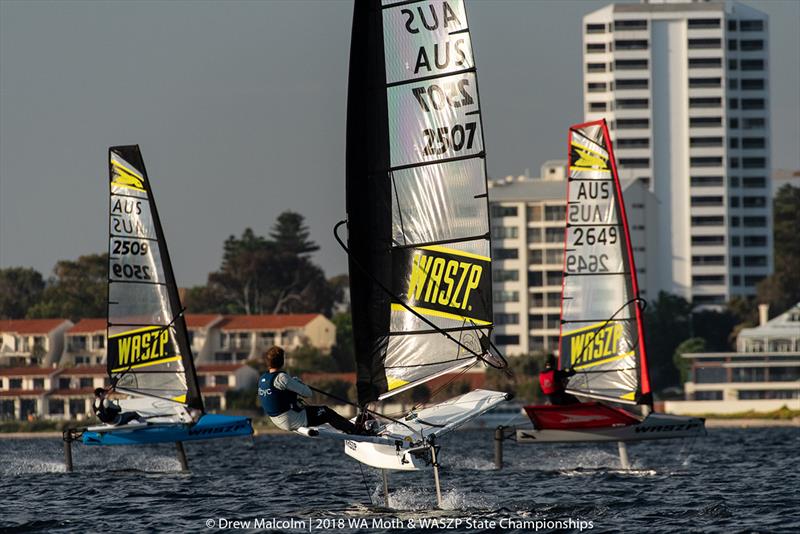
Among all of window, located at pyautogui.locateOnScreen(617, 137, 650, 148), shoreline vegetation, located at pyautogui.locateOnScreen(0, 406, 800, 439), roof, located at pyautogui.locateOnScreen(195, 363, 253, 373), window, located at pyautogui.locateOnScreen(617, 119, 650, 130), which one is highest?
window, located at pyautogui.locateOnScreen(617, 119, 650, 130)

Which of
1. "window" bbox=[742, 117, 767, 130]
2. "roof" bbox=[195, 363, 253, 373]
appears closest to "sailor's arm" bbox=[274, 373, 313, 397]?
"roof" bbox=[195, 363, 253, 373]

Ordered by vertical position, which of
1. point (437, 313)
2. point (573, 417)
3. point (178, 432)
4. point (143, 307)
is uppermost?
point (143, 307)

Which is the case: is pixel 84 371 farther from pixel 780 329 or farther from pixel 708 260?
pixel 708 260

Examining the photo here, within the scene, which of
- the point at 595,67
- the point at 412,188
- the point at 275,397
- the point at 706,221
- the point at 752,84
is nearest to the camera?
the point at 275,397

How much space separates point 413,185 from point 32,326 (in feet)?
332

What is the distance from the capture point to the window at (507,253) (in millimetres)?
129375

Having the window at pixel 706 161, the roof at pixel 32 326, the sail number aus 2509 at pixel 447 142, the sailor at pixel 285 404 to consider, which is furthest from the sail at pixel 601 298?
the window at pixel 706 161

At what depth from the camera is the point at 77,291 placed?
134 metres

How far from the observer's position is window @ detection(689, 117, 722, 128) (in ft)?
506

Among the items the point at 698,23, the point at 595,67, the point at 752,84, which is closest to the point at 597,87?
the point at 595,67

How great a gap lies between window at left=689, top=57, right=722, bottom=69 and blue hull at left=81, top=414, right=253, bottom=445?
131 m

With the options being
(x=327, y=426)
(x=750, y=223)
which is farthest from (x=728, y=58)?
(x=327, y=426)

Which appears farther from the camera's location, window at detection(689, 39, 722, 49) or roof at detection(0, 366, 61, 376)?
window at detection(689, 39, 722, 49)

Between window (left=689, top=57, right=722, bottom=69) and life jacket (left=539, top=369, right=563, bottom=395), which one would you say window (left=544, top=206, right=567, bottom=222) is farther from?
life jacket (left=539, top=369, right=563, bottom=395)
